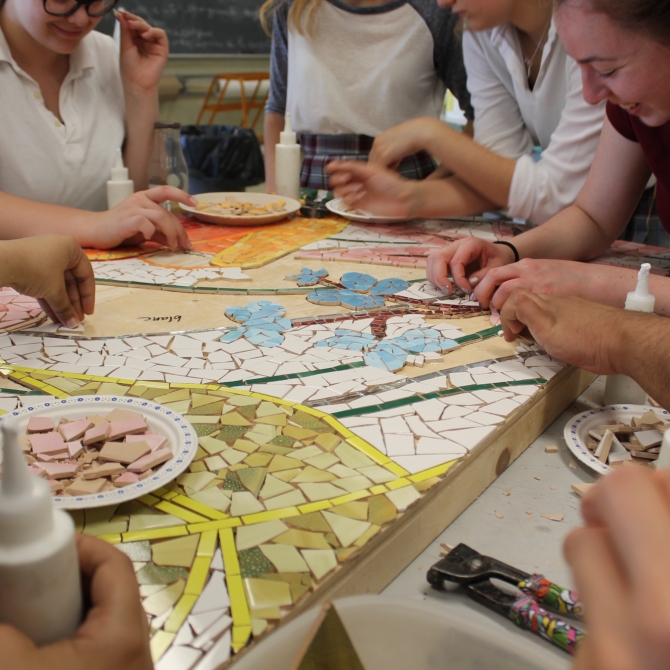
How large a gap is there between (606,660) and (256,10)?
6078 mm

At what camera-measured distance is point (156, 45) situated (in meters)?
2.03

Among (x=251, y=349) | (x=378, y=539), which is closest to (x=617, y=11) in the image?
(x=251, y=349)

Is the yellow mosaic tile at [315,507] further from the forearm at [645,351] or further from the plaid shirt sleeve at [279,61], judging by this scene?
the plaid shirt sleeve at [279,61]

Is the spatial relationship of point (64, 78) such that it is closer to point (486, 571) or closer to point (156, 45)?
point (156, 45)

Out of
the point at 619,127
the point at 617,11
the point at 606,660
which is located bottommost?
the point at 606,660

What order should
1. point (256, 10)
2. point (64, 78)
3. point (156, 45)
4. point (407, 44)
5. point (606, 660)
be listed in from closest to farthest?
point (606, 660)
point (64, 78)
point (156, 45)
point (407, 44)
point (256, 10)

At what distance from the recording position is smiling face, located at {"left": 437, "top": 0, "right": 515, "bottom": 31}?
1.68m

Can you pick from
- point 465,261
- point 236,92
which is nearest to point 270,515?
point 465,261

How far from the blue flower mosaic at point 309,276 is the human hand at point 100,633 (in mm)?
968

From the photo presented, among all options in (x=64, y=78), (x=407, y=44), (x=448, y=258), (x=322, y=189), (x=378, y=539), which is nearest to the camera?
(x=378, y=539)

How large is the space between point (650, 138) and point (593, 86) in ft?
0.96

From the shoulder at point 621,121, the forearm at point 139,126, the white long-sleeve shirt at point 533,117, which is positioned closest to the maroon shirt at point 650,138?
the shoulder at point 621,121

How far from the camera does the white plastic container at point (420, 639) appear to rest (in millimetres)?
563

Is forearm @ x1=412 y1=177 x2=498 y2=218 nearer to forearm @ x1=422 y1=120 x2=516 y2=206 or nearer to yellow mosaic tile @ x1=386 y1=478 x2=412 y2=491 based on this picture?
forearm @ x1=422 y1=120 x2=516 y2=206
